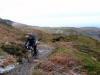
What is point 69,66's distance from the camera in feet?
56.2

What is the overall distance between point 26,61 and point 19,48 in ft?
7.42

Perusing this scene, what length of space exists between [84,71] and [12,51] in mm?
7275

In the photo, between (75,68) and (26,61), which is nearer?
(75,68)

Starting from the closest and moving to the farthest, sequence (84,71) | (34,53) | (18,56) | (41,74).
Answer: (41,74) → (84,71) → (18,56) → (34,53)

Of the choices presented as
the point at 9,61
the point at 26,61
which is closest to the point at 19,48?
the point at 26,61

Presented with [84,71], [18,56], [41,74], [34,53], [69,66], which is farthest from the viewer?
[34,53]

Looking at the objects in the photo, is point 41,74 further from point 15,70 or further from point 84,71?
point 84,71

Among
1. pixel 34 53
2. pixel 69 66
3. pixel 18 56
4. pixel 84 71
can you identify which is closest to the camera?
pixel 84 71

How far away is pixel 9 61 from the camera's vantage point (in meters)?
16.2

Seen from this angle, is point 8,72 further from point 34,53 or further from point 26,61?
point 34,53

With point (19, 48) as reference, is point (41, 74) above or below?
below

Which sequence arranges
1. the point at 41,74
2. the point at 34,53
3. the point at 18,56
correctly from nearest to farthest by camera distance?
the point at 41,74 → the point at 18,56 → the point at 34,53

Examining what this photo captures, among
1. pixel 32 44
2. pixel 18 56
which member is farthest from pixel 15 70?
pixel 32 44

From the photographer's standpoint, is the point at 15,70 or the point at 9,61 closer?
the point at 15,70
